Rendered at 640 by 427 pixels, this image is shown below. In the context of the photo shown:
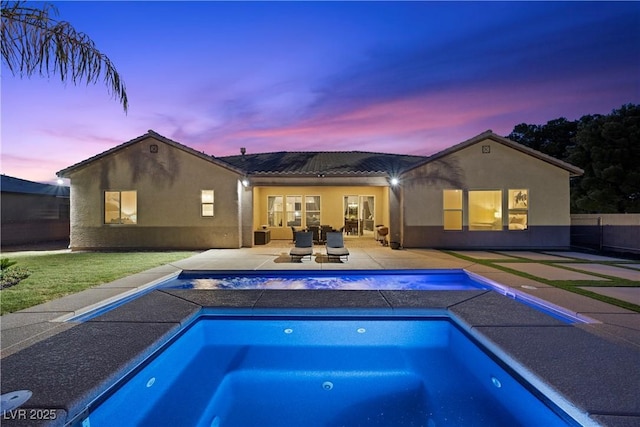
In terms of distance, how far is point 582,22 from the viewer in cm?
1603

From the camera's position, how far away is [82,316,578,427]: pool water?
3.27 m

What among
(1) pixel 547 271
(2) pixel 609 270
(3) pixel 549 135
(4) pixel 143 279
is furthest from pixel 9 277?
(3) pixel 549 135

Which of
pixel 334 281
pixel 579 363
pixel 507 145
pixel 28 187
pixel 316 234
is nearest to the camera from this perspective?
pixel 579 363

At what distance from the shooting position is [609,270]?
871 cm

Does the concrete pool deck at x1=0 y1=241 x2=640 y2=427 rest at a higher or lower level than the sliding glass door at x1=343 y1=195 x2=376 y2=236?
lower

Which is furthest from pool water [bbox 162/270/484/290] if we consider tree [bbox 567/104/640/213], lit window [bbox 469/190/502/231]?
tree [bbox 567/104/640/213]

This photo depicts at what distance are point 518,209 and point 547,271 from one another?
6.17 metres

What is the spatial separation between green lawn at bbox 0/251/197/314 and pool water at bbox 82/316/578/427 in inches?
144

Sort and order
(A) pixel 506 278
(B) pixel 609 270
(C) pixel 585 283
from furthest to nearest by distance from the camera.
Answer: (B) pixel 609 270 → (A) pixel 506 278 → (C) pixel 585 283

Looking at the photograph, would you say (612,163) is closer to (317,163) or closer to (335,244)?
(317,163)

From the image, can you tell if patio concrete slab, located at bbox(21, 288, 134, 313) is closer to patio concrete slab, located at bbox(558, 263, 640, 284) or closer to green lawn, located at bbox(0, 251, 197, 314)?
green lawn, located at bbox(0, 251, 197, 314)

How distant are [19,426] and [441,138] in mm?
29367

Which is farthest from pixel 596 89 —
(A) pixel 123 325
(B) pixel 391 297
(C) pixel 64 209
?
(C) pixel 64 209

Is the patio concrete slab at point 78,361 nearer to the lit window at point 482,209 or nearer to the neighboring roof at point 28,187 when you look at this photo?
the lit window at point 482,209
